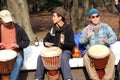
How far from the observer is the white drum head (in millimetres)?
5147

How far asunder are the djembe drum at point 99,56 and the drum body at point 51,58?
1.81 feet

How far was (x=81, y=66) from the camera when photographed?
5.81 m

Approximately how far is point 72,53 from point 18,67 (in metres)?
1.13

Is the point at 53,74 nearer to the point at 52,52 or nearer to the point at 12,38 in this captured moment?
the point at 52,52

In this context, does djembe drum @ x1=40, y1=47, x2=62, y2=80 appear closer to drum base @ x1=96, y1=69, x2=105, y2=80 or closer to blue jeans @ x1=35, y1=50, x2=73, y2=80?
blue jeans @ x1=35, y1=50, x2=73, y2=80

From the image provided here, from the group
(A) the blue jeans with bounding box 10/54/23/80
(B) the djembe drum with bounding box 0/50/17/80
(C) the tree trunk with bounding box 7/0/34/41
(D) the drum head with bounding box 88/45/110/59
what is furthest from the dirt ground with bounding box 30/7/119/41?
(D) the drum head with bounding box 88/45/110/59

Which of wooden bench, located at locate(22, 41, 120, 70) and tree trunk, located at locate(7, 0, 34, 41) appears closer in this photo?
wooden bench, located at locate(22, 41, 120, 70)

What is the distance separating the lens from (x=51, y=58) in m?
5.33

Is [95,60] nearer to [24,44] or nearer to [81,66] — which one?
[81,66]

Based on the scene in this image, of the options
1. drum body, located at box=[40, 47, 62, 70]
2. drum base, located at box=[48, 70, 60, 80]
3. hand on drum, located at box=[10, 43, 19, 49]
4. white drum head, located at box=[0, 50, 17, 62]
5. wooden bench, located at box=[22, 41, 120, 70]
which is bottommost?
drum base, located at box=[48, 70, 60, 80]

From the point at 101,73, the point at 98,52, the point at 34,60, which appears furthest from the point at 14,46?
the point at 101,73

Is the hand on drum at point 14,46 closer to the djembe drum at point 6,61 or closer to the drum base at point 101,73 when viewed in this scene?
the djembe drum at point 6,61

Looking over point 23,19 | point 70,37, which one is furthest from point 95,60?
point 23,19

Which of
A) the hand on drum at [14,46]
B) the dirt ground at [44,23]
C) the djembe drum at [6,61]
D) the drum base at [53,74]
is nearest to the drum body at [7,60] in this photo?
the djembe drum at [6,61]
